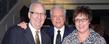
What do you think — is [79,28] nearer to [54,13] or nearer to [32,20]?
[32,20]

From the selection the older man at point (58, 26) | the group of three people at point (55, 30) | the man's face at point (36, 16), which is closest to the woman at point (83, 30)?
the group of three people at point (55, 30)

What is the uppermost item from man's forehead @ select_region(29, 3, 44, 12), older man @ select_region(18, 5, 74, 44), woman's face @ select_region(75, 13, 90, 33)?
man's forehead @ select_region(29, 3, 44, 12)

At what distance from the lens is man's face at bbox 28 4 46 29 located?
3.98 m

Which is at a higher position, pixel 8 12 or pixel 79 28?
pixel 79 28

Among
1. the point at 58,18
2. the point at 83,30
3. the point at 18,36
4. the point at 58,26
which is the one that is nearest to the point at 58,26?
the point at 58,26

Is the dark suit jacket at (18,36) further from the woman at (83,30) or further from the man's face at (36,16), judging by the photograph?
the woman at (83,30)

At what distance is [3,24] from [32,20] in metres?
4.56

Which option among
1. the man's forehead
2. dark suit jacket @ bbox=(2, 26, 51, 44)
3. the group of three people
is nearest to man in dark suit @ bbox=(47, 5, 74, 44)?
the group of three people

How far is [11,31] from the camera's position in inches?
157

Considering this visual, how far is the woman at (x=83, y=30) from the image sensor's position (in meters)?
3.72

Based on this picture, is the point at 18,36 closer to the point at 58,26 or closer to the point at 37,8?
the point at 37,8

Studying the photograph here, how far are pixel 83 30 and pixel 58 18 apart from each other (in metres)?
0.82

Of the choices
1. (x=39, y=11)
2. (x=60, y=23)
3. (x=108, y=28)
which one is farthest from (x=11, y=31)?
(x=108, y=28)

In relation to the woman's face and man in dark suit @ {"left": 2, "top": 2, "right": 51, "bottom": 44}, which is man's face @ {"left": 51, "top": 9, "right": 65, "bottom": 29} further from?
the woman's face
